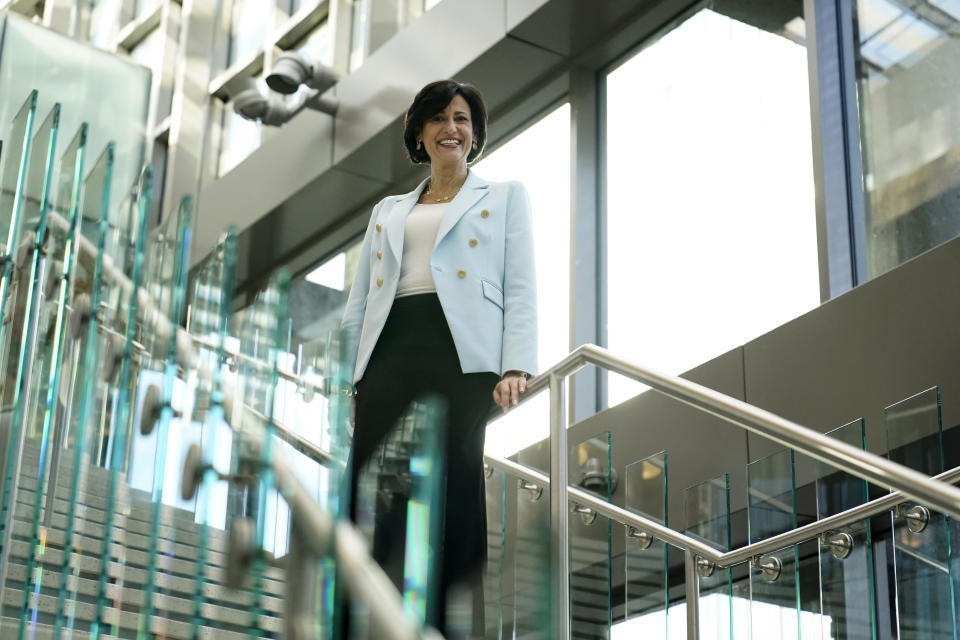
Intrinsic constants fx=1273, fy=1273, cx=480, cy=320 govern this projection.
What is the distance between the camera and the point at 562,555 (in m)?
3.11

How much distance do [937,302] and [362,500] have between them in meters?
3.16

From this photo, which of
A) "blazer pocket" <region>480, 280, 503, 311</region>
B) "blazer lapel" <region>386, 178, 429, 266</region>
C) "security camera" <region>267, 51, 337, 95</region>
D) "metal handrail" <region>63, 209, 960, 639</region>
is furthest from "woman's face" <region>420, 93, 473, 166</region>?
"security camera" <region>267, 51, 337, 95</region>

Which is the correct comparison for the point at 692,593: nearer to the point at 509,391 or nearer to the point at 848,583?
the point at 848,583

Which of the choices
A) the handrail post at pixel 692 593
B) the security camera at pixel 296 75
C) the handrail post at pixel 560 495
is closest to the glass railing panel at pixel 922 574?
the handrail post at pixel 692 593

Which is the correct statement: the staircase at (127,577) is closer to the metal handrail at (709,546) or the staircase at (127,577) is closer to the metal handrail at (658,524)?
the metal handrail at (658,524)

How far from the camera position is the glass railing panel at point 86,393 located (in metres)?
3.20

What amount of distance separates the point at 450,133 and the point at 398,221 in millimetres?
302

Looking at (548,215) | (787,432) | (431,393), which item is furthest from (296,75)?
(787,432)

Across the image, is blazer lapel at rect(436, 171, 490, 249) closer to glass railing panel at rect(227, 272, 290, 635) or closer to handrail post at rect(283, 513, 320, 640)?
glass railing panel at rect(227, 272, 290, 635)

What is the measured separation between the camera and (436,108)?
3.65 meters

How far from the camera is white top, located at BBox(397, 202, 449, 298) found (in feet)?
11.2

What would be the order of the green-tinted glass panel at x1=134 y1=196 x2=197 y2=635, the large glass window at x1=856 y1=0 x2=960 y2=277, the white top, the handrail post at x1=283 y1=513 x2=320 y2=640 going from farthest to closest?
1. the large glass window at x1=856 y1=0 x2=960 y2=277
2. the white top
3. the green-tinted glass panel at x1=134 y1=196 x2=197 y2=635
4. the handrail post at x1=283 y1=513 x2=320 y2=640

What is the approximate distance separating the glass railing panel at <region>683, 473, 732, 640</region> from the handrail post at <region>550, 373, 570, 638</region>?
0.75 m

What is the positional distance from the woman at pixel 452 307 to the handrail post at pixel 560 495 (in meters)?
0.11
